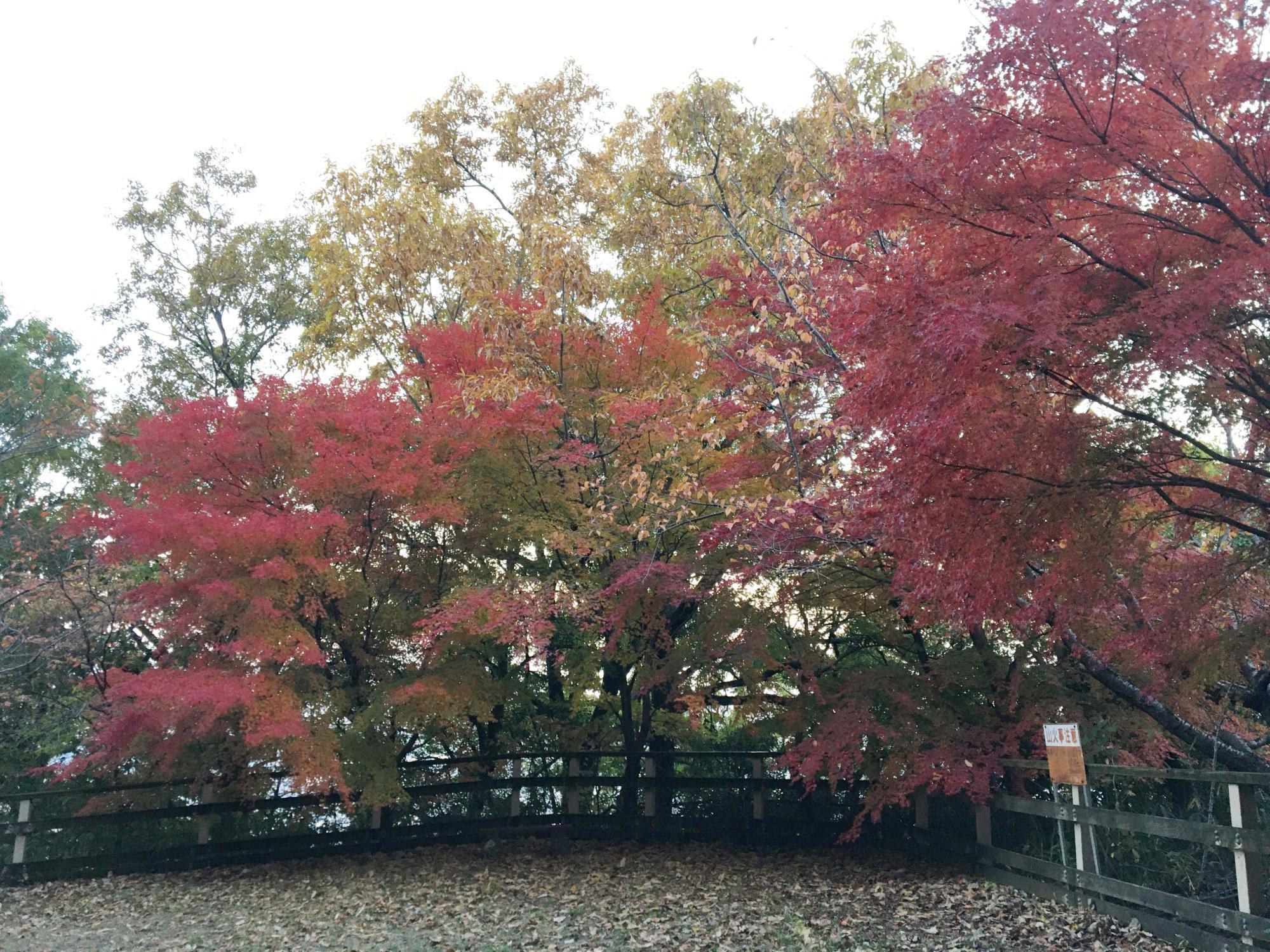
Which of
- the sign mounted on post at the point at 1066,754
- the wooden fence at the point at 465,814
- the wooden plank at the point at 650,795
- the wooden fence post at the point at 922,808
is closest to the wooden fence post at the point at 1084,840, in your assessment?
→ the sign mounted on post at the point at 1066,754

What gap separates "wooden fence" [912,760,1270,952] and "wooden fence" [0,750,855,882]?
2862mm

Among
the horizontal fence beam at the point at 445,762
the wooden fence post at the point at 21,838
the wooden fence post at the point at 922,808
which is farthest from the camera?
the horizontal fence beam at the point at 445,762

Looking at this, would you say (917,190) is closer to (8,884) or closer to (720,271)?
(720,271)

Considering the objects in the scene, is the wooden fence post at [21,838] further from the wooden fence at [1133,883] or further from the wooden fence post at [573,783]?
the wooden fence at [1133,883]

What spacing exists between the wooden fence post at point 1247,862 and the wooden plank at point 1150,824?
5 centimetres

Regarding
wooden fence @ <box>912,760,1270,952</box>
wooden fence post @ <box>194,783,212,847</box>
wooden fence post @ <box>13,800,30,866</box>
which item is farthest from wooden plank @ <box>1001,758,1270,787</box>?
wooden fence post @ <box>13,800,30,866</box>

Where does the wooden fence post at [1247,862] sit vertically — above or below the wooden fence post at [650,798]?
above

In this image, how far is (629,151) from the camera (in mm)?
13695

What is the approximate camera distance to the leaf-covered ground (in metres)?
Result: 6.60

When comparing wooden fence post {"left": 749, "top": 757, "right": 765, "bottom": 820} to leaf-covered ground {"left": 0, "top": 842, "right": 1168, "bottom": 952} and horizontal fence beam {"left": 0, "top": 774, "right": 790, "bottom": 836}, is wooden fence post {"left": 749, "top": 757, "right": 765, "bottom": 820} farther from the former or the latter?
leaf-covered ground {"left": 0, "top": 842, "right": 1168, "bottom": 952}

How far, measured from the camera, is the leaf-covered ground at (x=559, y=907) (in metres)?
6.60

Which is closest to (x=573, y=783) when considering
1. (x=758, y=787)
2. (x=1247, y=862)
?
(x=758, y=787)

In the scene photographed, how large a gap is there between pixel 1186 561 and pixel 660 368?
18.0 feet

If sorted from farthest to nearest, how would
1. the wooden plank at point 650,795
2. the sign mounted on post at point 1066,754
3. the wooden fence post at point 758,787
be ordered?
the wooden plank at point 650,795 → the wooden fence post at point 758,787 → the sign mounted on post at point 1066,754
